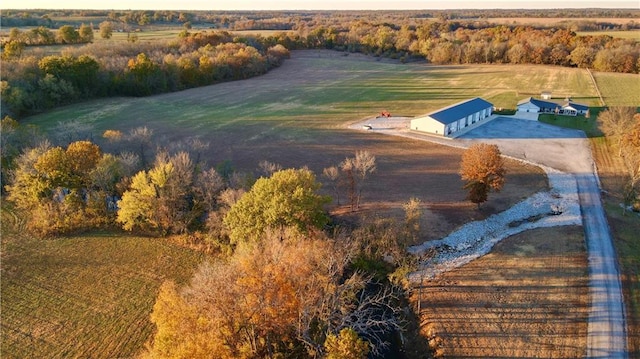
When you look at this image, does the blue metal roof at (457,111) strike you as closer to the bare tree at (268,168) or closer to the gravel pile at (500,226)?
the gravel pile at (500,226)

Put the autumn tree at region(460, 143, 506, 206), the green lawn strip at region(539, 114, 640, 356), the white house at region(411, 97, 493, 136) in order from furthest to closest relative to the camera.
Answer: the white house at region(411, 97, 493, 136)
the autumn tree at region(460, 143, 506, 206)
the green lawn strip at region(539, 114, 640, 356)

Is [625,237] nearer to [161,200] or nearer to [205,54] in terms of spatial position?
[161,200]

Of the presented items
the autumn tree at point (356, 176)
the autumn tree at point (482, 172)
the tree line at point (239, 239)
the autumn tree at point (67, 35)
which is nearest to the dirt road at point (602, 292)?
the autumn tree at point (482, 172)

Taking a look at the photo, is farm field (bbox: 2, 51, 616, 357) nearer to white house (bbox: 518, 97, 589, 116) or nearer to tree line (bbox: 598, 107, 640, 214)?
white house (bbox: 518, 97, 589, 116)

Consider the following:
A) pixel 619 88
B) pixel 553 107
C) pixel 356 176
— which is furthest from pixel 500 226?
pixel 619 88

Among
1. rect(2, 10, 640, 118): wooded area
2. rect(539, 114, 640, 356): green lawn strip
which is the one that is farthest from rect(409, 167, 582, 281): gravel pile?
rect(2, 10, 640, 118): wooded area

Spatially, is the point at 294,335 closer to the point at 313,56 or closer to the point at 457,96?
the point at 457,96

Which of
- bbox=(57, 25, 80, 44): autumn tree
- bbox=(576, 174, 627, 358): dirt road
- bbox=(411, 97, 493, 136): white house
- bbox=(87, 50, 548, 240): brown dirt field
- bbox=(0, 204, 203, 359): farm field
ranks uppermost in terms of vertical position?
bbox=(57, 25, 80, 44): autumn tree
